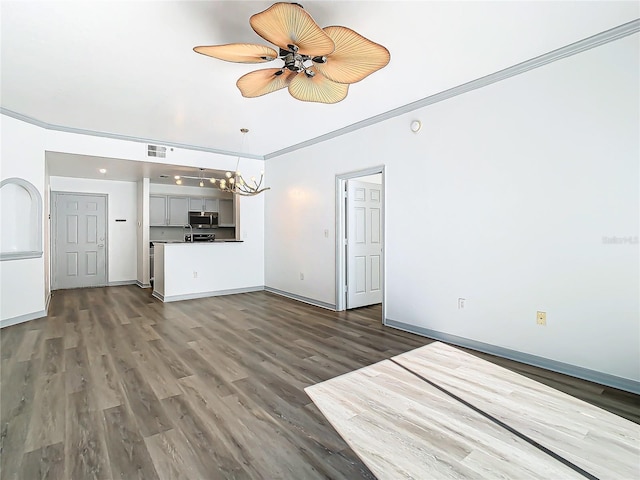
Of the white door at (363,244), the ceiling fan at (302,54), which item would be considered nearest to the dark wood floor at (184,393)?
the white door at (363,244)

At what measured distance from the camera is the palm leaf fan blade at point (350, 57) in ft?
6.75

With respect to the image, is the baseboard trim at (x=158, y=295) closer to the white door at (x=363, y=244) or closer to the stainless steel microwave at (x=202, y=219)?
the stainless steel microwave at (x=202, y=219)

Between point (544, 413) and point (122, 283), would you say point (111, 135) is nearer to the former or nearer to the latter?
point (122, 283)

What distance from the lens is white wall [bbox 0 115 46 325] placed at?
169 inches

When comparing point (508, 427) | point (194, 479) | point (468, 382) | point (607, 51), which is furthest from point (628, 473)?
point (607, 51)

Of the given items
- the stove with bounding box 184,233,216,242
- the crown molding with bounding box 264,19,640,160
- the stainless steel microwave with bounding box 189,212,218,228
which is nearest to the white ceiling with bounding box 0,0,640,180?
the crown molding with bounding box 264,19,640,160

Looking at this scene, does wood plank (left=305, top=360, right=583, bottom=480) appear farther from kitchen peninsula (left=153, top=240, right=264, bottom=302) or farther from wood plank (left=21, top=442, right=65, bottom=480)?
kitchen peninsula (left=153, top=240, right=264, bottom=302)

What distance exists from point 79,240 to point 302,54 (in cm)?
752

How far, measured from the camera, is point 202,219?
28.0 ft

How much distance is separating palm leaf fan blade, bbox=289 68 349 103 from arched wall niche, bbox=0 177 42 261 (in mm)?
4224

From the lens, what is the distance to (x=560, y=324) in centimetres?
287

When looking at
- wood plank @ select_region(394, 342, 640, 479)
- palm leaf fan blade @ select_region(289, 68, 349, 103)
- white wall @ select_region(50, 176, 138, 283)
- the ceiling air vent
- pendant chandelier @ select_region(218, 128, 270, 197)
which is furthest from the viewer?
white wall @ select_region(50, 176, 138, 283)

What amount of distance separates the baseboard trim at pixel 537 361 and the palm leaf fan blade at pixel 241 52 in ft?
10.6

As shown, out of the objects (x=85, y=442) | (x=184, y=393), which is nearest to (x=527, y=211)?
(x=184, y=393)
